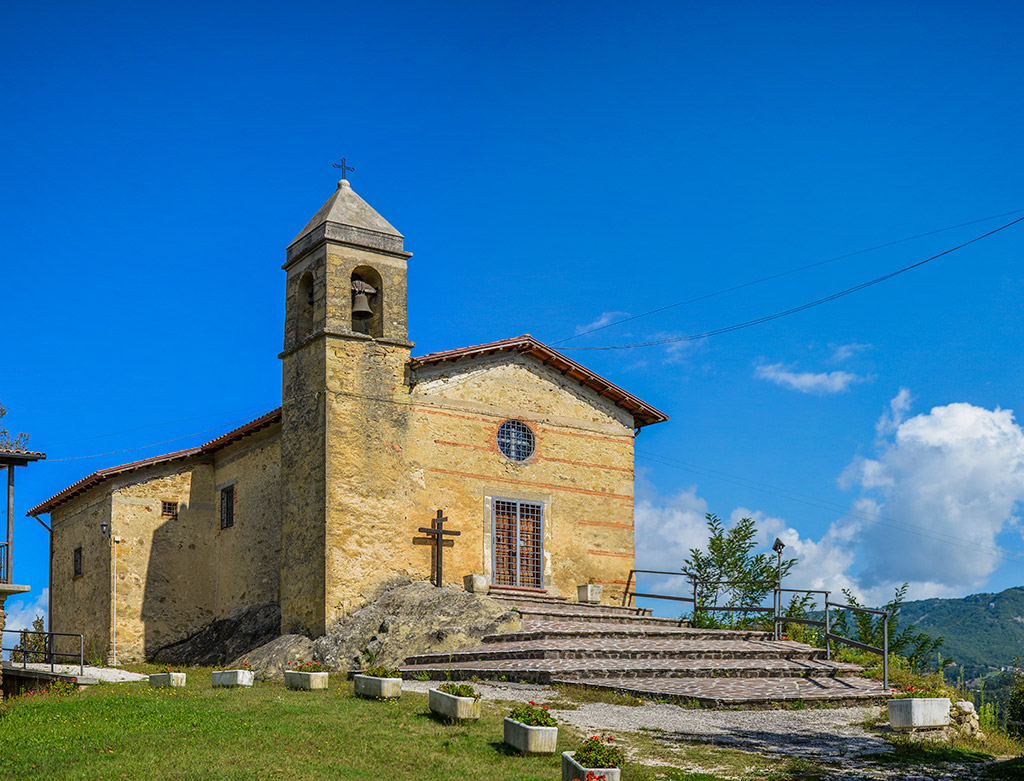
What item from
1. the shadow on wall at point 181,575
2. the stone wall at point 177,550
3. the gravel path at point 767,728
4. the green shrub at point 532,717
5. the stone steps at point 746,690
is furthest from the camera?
the shadow on wall at point 181,575

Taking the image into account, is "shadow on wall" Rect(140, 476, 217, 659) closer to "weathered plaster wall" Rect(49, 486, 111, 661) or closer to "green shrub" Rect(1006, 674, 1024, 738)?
"weathered plaster wall" Rect(49, 486, 111, 661)

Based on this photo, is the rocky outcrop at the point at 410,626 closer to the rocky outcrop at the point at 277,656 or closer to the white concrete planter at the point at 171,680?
the rocky outcrop at the point at 277,656

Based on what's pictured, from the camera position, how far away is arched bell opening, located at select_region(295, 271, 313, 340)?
86.5ft

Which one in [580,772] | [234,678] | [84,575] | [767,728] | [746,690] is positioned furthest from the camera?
[84,575]

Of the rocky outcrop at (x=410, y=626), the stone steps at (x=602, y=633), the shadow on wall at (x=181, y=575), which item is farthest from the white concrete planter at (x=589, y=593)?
the shadow on wall at (x=181, y=575)

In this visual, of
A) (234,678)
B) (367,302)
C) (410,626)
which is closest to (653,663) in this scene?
(410,626)

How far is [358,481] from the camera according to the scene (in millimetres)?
24406

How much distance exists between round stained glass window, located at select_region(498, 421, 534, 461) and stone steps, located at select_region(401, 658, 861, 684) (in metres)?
7.34

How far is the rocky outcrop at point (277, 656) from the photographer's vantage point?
878 inches

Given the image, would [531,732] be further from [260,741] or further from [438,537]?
[438,537]

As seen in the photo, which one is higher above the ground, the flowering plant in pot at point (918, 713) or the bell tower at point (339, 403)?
the bell tower at point (339, 403)

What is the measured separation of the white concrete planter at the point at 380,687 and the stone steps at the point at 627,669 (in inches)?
117

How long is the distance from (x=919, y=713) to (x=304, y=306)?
17.2 m

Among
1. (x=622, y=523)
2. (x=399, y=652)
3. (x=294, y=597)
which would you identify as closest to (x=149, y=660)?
(x=294, y=597)
